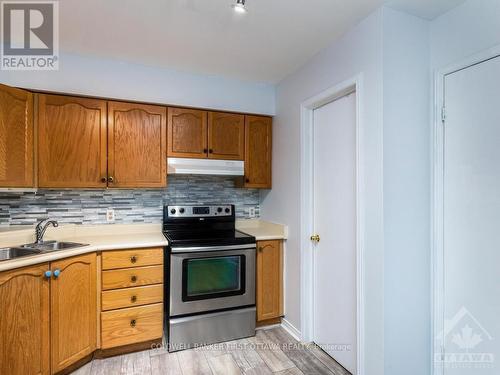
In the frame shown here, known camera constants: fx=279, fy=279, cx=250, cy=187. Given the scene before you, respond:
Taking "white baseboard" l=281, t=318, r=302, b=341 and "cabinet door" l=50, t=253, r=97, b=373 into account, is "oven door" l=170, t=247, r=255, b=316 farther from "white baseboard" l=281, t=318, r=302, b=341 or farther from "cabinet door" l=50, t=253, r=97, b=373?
"cabinet door" l=50, t=253, r=97, b=373

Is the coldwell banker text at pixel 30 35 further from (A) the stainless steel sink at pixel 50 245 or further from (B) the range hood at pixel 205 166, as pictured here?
(A) the stainless steel sink at pixel 50 245

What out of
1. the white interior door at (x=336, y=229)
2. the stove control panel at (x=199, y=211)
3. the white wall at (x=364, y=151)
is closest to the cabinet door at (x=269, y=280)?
the white wall at (x=364, y=151)

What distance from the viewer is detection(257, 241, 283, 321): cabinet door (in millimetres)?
2609

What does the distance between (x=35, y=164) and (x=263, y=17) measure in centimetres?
198

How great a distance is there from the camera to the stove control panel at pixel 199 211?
8.96 feet

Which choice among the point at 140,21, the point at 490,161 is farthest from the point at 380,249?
the point at 140,21

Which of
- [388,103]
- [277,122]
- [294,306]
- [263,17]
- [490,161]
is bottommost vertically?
[294,306]

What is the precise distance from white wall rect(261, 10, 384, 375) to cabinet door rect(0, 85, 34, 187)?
208 centimetres

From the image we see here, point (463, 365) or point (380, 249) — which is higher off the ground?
point (380, 249)

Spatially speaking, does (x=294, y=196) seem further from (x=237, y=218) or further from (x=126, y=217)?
(x=126, y=217)

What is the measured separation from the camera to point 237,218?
3.11 meters

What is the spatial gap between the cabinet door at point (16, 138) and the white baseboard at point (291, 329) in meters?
2.45

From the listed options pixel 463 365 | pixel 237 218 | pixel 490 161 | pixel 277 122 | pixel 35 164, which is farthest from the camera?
pixel 237 218

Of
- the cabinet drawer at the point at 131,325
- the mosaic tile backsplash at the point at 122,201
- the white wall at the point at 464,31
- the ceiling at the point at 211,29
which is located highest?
the ceiling at the point at 211,29
